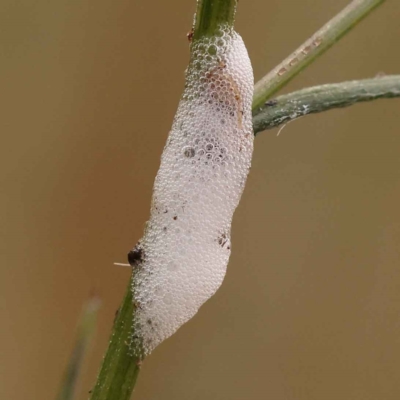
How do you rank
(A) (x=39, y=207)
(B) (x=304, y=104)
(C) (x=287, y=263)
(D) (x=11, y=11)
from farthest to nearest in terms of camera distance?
1. (C) (x=287, y=263)
2. (A) (x=39, y=207)
3. (D) (x=11, y=11)
4. (B) (x=304, y=104)

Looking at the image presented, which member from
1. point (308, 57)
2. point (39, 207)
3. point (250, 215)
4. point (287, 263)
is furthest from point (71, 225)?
point (308, 57)

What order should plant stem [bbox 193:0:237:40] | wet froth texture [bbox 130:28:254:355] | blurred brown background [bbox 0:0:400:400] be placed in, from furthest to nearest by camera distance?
→ blurred brown background [bbox 0:0:400:400] → wet froth texture [bbox 130:28:254:355] → plant stem [bbox 193:0:237:40]

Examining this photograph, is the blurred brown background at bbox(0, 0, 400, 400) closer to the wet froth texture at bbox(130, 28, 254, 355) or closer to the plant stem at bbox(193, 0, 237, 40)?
the wet froth texture at bbox(130, 28, 254, 355)

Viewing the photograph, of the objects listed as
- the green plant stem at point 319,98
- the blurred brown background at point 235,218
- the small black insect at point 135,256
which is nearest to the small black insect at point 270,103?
the green plant stem at point 319,98

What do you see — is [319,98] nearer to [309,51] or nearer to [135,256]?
[309,51]

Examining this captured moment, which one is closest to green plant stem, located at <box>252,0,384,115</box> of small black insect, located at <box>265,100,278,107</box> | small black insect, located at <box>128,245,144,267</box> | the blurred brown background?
small black insect, located at <box>265,100,278,107</box>

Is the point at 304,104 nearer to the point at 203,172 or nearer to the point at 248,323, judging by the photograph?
the point at 203,172
